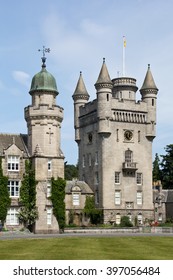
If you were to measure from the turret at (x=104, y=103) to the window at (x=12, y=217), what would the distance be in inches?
905

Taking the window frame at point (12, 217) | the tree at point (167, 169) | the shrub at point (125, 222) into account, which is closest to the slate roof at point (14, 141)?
the window frame at point (12, 217)

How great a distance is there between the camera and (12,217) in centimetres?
6669

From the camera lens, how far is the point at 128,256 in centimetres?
2838

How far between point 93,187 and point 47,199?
64.8 feet

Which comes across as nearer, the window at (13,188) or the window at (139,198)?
the window at (13,188)

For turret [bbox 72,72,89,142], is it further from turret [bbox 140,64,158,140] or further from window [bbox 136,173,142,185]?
window [bbox 136,173,142,185]

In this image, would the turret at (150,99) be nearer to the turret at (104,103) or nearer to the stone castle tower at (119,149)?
the stone castle tower at (119,149)

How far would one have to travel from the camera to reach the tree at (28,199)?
66.3 m

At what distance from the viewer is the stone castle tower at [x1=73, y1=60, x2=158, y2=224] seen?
3339 inches

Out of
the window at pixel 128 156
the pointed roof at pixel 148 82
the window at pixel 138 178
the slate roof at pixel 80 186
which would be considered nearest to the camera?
the slate roof at pixel 80 186

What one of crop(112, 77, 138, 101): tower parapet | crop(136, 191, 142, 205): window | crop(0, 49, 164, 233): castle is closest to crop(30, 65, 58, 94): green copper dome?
crop(0, 49, 164, 233): castle

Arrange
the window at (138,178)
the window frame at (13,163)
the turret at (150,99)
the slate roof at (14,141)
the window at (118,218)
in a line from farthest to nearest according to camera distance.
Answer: the turret at (150,99)
the window at (138,178)
the window at (118,218)
the slate roof at (14,141)
the window frame at (13,163)
